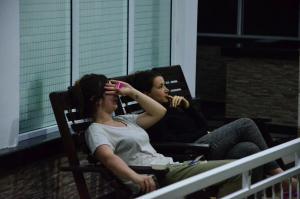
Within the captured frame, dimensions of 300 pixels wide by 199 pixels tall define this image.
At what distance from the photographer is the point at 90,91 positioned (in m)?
4.39

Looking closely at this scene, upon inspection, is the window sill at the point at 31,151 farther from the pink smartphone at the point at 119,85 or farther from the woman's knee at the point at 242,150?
the woman's knee at the point at 242,150

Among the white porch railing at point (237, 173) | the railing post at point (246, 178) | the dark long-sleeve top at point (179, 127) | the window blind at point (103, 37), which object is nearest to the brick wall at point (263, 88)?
the window blind at point (103, 37)

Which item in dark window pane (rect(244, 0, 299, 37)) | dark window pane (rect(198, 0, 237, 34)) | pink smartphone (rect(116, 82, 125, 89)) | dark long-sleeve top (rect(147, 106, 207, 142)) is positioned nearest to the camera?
pink smartphone (rect(116, 82, 125, 89))

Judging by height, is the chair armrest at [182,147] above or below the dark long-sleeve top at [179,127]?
below

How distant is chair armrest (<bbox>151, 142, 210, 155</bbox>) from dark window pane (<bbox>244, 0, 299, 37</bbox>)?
20.6 feet

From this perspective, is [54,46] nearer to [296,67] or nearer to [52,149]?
[52,149]

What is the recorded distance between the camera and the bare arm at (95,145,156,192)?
4.06 metres

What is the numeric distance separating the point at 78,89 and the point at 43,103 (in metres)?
0.60

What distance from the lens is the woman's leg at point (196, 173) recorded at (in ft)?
13.9

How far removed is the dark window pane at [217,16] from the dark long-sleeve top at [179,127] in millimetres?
5930

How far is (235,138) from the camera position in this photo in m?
5.07

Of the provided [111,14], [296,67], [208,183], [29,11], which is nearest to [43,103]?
[29,11]

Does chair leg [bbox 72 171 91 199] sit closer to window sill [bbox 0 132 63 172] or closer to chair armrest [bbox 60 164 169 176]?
chair armrest [bbox 60 164 169 176]

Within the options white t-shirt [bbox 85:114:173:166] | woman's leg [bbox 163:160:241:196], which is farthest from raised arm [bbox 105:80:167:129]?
woman's leg [bbox 163:160:241:196]
